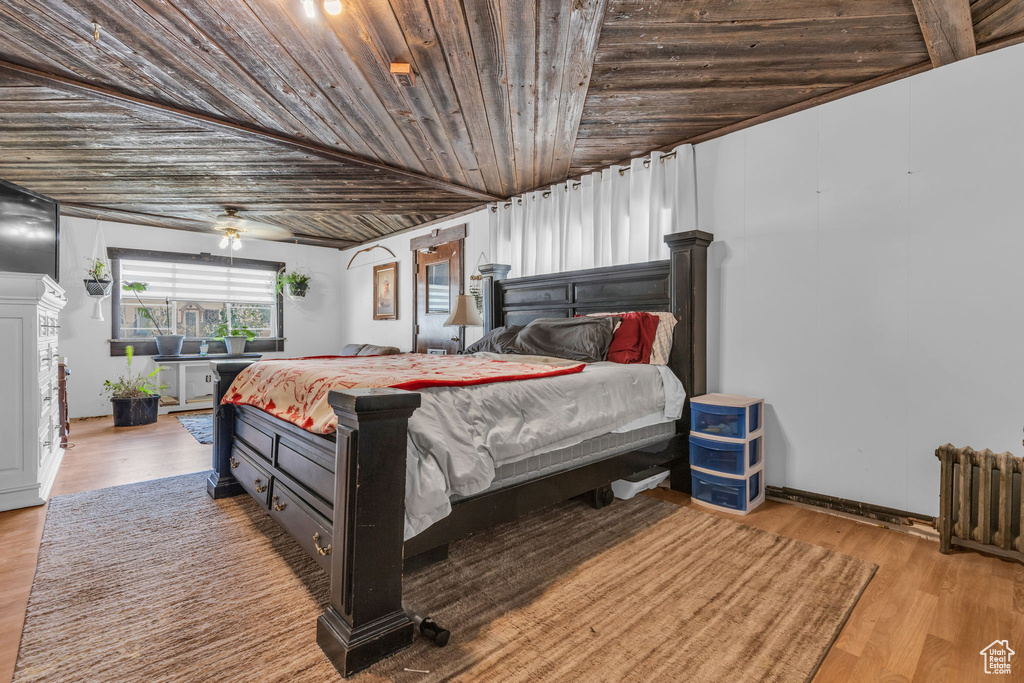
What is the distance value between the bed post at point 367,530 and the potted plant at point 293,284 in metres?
5.97

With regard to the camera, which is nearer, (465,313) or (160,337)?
(465,313)

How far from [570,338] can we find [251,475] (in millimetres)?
2064

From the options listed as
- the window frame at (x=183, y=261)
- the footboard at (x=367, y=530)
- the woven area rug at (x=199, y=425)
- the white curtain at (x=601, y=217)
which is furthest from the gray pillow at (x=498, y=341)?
the window frame at (x=183, y=261)

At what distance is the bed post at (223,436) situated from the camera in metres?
2.71

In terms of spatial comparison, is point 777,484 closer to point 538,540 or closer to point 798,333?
point 798,333

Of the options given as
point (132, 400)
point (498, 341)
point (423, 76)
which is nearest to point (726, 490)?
point (498, 341)

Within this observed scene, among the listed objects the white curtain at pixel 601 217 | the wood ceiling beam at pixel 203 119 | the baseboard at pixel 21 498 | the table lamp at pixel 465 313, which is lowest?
the baseboard at pixel 21 498

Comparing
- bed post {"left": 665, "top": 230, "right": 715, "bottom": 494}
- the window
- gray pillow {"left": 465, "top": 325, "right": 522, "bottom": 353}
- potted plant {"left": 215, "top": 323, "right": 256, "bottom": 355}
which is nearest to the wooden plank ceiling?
bed post {"left": 665, "top": 230, "right": 715, "bottom": 494}

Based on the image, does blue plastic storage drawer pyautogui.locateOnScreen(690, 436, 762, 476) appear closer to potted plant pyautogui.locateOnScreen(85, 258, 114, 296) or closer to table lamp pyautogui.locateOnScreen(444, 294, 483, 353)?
table lamp pyautogui.locateOnScreen(444, 294, 483, 353)

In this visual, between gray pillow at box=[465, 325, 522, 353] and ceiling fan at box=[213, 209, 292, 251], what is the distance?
3271 mm

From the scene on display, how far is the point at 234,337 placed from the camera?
609 centimetres

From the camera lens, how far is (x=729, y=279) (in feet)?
9.86

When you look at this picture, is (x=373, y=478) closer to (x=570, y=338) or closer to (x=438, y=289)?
(x=570, y=338)

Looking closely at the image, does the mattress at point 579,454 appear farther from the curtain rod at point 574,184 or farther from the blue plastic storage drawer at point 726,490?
the curtain rod at point 574,184
